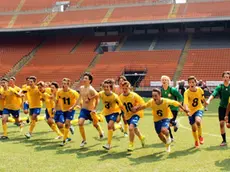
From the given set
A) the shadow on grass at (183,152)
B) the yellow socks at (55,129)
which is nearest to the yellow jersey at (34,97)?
the yellow socks at (55,129)

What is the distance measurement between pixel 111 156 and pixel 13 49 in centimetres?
3516

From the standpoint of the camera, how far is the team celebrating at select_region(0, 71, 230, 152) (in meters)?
8.18

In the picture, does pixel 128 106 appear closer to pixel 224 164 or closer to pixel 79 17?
pixel 224 164

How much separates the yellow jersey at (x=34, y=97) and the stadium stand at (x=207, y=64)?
67.1ft

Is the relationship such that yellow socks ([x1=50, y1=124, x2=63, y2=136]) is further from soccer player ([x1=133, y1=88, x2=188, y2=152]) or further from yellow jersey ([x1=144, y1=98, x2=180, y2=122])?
yellow jersey ([x1=144, y1=98, x2=180, y2=122])

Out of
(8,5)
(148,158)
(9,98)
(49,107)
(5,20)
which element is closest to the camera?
(148,158)

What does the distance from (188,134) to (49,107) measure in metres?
4.51

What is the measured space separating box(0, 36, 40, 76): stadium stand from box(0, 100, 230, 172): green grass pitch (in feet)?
93.4

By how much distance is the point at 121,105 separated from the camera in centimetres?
845

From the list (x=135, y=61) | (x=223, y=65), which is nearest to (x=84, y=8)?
(x=135, y=61)

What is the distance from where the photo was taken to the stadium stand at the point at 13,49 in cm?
3794

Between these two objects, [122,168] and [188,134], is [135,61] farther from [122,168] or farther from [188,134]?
[122,168]

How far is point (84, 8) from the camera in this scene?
40.9m

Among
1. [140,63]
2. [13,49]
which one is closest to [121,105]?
[140,63]
